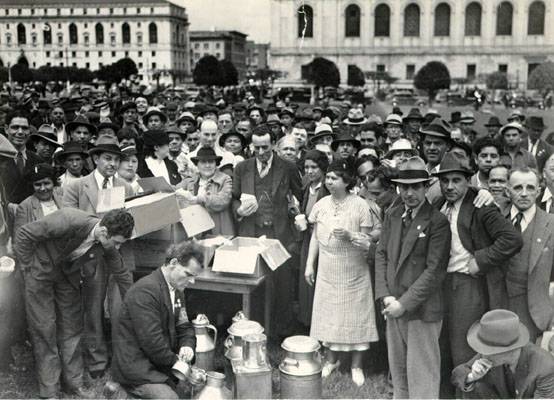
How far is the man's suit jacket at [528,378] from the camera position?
159 inches

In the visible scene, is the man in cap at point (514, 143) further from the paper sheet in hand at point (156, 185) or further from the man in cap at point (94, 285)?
the man in cap at point (94, 285)

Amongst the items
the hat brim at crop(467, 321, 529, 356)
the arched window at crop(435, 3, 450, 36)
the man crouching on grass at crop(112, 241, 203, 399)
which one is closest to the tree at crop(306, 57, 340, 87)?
the arched window at crop(435, 3, 450, 36)

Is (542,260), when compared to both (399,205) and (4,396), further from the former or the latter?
(4,396)

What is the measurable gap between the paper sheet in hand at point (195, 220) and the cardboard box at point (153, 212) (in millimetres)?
225

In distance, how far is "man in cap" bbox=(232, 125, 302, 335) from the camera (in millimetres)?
6801

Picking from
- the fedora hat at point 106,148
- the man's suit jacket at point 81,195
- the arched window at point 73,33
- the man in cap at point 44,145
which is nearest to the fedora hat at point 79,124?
the man in cap at point 44,145

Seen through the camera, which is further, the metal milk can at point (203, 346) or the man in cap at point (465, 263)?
the metal milk can at point (203, 346)

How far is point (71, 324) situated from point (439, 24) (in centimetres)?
7368

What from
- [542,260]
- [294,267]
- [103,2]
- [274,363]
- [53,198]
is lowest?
[274,363]

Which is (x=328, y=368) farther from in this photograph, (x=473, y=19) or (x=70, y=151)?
(x=473, y=19)

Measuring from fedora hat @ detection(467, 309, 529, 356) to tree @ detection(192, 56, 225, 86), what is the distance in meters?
49.8

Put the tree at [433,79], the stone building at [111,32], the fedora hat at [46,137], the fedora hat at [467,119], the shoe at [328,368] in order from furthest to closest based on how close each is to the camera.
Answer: the tree at [433,79], the stone building at [111,32], the fedora hat at [467,119], the fedora hat at [46,137], the shoe at [328,368]

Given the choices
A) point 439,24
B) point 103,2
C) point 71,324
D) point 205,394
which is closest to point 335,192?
point 205,394

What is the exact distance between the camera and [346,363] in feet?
20.0
